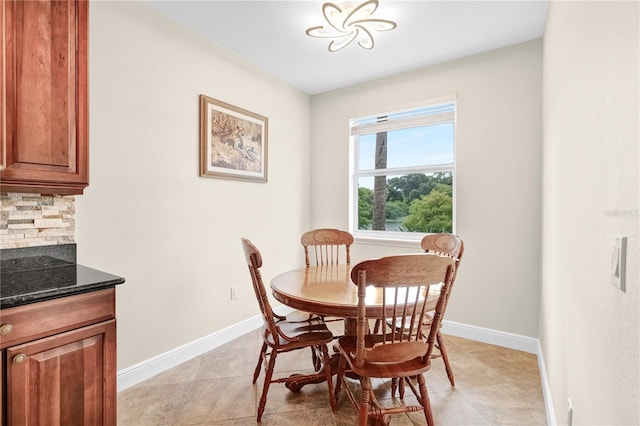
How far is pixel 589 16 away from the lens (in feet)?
3.76

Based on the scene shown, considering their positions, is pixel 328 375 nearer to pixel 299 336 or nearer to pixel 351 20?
pixel 299 336

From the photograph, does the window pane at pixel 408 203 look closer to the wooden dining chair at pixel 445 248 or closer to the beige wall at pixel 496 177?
the beige wall at pixel 496 177

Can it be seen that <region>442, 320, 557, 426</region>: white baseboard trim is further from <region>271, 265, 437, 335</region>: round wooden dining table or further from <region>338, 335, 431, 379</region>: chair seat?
<region>271, 265, 437, 335</region>: round wooden dining table

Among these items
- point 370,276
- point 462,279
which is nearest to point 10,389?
point 370,276

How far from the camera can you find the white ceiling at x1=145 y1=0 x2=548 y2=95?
7.43ft

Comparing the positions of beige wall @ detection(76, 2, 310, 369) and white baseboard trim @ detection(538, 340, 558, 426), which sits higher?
beige wall @ detection(76, 2, 310, 369)

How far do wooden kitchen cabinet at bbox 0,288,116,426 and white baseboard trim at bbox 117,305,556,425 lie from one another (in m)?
0.86

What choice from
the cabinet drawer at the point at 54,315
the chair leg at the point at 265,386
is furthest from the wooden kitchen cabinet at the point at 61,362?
the chair leg at the point at 265,386

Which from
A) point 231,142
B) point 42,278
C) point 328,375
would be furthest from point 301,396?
point 231,142

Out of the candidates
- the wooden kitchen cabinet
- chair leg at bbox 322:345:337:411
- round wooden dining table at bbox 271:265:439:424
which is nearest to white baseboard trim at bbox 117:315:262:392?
the wooden kitchen cabinet

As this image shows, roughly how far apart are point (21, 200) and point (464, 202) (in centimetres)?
322

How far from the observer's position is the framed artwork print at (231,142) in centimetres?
272

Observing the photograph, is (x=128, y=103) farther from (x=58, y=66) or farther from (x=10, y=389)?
(x=10, y=389)

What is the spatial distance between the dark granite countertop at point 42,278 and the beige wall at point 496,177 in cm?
281
